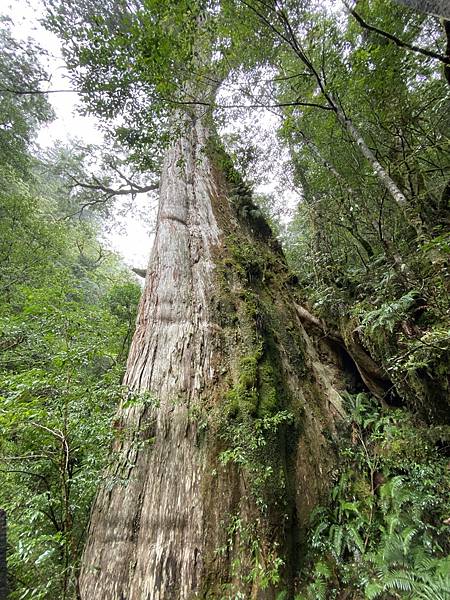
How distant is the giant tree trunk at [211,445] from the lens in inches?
73.1

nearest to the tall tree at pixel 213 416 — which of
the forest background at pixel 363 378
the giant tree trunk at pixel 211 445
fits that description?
the giant tree trunk at pixel 211 445

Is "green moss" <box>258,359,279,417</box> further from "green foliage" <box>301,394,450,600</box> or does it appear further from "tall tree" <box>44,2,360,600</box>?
"green foliage" <box>301,394,450,600</box>

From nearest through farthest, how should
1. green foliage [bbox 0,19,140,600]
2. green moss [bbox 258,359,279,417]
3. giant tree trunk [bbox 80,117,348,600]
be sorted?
green foliage [bbox 0,19,140,600] < giant tree trunk [bbox 80,117,348,600] < green moss [bbox 258,359,279,417]

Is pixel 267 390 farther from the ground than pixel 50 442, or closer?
farther from the ground

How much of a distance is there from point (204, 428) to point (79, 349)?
1211 mm

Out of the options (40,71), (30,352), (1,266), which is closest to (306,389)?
(30,352)

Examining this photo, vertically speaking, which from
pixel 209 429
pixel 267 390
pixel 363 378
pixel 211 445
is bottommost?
pixel 211 445

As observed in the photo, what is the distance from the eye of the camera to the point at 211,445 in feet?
7.66

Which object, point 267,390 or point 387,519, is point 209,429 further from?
point 387,519

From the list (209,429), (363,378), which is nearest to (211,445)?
→ (209,429)

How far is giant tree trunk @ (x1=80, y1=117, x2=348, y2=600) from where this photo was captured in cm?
186

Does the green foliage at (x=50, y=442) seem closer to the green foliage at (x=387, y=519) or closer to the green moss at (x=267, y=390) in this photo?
the green moss at (x=267, y=390)

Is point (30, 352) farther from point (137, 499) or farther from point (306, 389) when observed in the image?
point (306, 389)

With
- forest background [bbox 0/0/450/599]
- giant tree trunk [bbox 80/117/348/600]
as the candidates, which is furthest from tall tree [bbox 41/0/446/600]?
forest background [bbox 0/0/450/599]
